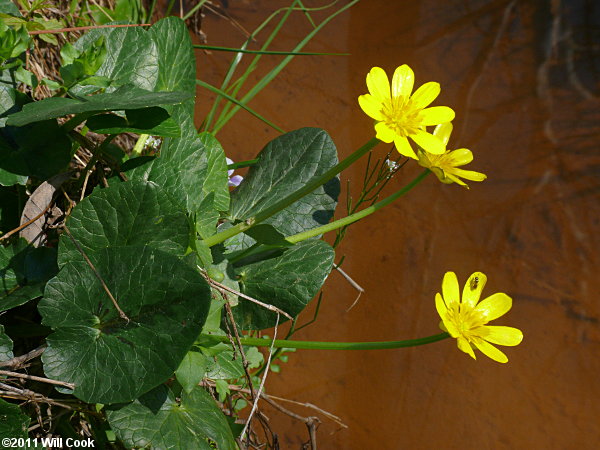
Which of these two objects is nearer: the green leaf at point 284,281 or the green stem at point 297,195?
the green stem at point 297,195

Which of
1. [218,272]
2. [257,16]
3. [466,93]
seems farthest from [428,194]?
[218,272]

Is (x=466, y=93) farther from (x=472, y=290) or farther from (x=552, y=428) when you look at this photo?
(x=472, y=290)

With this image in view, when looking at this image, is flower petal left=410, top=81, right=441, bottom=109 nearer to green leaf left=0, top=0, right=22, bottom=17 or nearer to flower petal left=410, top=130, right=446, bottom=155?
flower petal left=410, top=130, right=446, bottom=155

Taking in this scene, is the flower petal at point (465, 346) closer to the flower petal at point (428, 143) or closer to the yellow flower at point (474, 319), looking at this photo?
the yellow flower at point (474, 319)

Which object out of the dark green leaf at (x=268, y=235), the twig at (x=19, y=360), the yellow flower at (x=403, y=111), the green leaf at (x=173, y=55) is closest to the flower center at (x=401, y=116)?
the yellow flower at (x=403, y=111)

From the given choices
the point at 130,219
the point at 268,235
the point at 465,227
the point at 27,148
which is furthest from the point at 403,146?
the point at 465,227

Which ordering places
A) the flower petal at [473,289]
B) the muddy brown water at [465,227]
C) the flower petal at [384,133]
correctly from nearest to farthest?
the flower petal at [384,133] < the flower petal at [473,289] < the muddy brown water at [465,227]
